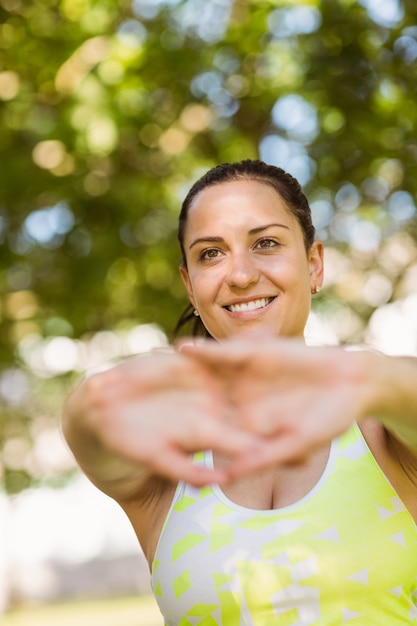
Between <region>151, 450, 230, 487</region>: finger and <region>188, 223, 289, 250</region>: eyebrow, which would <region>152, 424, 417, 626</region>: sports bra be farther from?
<region>151, 450, 230, 487</region>: finger

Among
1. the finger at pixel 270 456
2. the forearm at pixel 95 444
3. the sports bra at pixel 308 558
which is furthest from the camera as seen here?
the sports bra at pixel 308 558

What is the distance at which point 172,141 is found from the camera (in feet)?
24.9

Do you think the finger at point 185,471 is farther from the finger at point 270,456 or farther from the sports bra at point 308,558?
the sports bra at point 308,558

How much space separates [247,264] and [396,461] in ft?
2.04

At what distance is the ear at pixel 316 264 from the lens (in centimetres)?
271

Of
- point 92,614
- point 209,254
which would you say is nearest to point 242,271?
point 209,254

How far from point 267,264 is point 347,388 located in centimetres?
111

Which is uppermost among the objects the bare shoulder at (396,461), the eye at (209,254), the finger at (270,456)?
the eye at (209,254)

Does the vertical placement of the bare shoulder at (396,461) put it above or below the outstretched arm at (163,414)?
below

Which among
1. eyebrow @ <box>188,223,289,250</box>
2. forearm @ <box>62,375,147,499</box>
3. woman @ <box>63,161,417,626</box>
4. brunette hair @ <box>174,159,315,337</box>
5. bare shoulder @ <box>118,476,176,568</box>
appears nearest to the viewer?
woman @ <box>63,161,417,626</box>

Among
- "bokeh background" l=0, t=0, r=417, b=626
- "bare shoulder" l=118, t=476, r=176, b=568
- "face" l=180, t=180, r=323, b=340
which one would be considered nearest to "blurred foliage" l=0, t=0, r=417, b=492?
"bokeh background" l=0, t=0, r=417, b=626

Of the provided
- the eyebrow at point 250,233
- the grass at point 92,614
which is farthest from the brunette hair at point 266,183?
the grass at point 92,614

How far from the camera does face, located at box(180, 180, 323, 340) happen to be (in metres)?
2.43

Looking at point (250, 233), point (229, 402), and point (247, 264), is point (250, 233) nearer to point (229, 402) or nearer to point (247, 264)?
point (247, 264)
